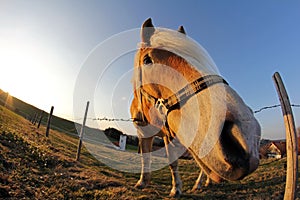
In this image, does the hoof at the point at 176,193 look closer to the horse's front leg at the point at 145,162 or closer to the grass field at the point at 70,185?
the grass field at the point at 70,185

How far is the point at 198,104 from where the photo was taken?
81.7 inches

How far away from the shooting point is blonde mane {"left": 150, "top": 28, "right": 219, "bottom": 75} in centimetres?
254

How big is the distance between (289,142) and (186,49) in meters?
2.01

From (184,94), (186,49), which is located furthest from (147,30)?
(184,94)

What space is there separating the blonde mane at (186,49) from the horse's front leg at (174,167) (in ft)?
10.2

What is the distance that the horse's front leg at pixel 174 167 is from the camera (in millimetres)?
5734

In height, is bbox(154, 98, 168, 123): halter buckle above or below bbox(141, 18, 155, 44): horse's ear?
below

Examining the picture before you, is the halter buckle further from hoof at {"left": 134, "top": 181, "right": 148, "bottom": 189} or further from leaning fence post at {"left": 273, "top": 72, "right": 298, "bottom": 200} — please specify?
hoof at {"left": 134, "top": 181, "right": 148, "bottom": 189}

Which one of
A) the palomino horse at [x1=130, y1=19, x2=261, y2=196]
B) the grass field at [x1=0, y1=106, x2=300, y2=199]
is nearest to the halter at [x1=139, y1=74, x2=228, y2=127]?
the palomino horse at [x1=130, y1=19, x2=261, y2=196]

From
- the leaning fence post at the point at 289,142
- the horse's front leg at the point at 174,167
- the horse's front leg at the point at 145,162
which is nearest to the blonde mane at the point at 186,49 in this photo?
the leaning fence post at the point at 289,142

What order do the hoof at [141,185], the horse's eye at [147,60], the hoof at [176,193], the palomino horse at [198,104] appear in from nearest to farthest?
1. the palomino horse at [198,104]
2. the horse's eye at [147,60]
3. the hoof at [176,193]
4. the hoof at [141,185]

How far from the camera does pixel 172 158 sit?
20.7ft

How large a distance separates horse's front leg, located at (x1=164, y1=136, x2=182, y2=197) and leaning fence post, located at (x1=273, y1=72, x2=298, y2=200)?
294 cm

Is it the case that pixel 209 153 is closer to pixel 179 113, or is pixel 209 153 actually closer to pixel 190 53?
pixel 179 113
